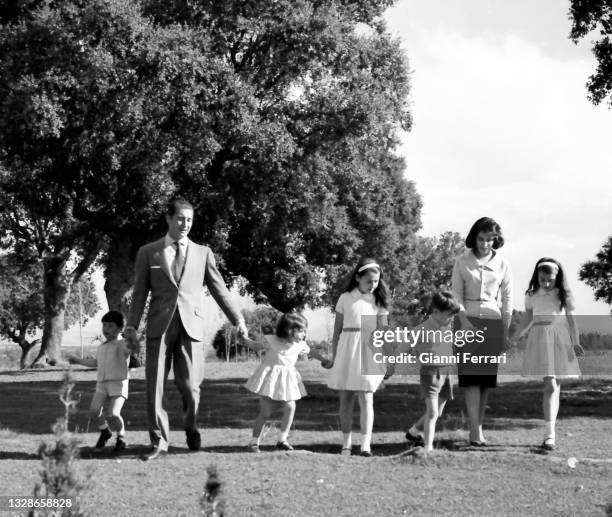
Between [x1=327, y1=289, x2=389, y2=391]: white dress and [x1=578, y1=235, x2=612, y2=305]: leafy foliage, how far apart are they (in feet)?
51.1

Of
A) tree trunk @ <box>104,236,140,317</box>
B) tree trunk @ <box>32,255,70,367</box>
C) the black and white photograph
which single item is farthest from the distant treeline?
tree trunk @ <box>32,255,70,367</box>

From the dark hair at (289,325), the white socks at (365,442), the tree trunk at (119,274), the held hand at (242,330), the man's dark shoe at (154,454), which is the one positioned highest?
the tree trunk at (119,274)

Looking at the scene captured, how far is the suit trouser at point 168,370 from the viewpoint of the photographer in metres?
9.33

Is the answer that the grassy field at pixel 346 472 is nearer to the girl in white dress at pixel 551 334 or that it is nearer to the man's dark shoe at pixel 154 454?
the man's dark shoe at pixel 154 454

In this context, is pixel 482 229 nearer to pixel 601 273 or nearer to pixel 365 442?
pixel 365 442

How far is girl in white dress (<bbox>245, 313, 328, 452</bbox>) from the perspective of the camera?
10.1m

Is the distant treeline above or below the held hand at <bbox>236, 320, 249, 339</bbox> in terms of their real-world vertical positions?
above

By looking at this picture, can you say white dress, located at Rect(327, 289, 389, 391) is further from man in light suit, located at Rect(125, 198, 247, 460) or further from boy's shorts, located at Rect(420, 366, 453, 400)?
man in light suit, located at Rect(125, 198, 247, 460)

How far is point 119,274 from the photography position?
2850 cm

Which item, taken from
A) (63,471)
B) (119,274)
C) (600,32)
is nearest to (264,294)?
(119,274)

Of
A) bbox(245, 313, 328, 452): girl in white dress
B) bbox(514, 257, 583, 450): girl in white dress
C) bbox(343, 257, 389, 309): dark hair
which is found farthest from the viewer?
bbox(514, 257, 583, 450): girl in white dress

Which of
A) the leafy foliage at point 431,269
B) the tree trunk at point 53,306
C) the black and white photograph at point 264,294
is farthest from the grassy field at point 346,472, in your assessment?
the leafy foliage at point 431,269

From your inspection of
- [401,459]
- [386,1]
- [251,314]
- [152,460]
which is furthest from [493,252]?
[251,314]

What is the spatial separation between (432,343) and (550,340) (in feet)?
4.91
